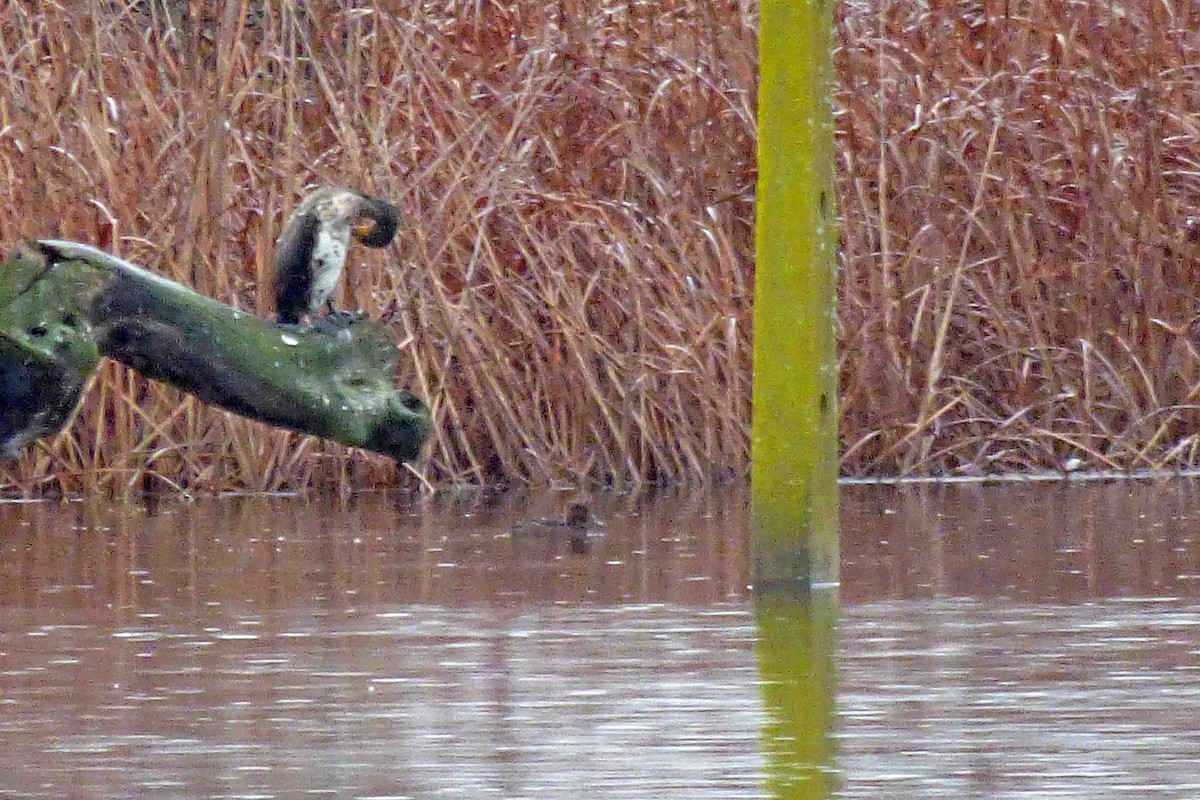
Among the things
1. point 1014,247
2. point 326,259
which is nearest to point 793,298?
point 326,259

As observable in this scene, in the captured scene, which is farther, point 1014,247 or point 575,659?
point 1014,247

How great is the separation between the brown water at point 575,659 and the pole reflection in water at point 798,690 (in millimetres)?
22

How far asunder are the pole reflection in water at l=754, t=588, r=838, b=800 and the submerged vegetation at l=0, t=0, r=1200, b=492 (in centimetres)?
347

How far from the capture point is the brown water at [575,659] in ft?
13.3

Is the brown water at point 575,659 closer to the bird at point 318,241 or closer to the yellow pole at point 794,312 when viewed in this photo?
the yellow pole at point 794,312

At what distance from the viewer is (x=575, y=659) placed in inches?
208

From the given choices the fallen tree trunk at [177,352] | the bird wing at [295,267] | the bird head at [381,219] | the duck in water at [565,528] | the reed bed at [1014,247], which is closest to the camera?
the fallen tree trunk at [177,352]

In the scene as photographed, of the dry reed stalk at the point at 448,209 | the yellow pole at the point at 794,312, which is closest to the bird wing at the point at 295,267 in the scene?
the yellow pole at the point at 794,312

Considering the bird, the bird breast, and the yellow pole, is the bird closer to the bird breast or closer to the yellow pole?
the bird breast

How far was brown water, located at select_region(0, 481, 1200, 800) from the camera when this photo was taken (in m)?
4.04

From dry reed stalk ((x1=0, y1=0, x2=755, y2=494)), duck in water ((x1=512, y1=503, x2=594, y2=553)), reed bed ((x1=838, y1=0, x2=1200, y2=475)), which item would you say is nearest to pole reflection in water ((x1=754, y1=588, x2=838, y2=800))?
duck in water ((x1=512, y1=503, x2=594, y2=553))

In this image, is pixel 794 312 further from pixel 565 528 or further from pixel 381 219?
pixel 381 219

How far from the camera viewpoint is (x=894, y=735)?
4.32 m

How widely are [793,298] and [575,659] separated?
131cm
